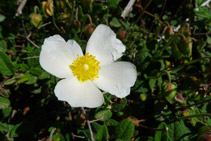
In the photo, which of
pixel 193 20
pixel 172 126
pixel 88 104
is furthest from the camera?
pixel 193 20

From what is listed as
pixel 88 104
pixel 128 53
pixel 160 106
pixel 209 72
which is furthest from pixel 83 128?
pixel 209 72

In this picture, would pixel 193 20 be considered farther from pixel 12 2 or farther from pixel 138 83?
pixel 12 2

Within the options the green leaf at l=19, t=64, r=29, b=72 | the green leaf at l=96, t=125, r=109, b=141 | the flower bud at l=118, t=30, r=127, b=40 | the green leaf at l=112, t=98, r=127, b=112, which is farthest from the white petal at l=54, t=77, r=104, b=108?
the flower bud at l=118, t=30, r=127, b=40

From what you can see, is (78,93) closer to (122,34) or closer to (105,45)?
(105,45)

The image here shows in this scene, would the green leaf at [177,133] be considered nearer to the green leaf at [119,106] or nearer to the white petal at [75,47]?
the green leaf at [119,106]

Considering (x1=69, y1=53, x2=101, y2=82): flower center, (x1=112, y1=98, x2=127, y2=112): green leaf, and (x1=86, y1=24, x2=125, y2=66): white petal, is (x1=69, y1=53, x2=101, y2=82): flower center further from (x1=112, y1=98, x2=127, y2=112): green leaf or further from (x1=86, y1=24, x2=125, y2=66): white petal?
(x1=112, y1=98, x2=127, y2=112): green leaf
